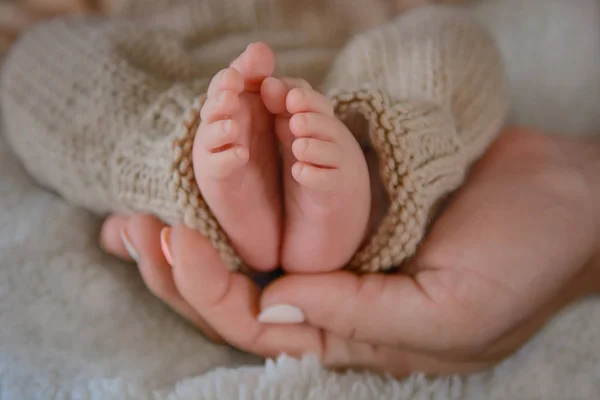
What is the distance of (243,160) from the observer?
41 centimetres

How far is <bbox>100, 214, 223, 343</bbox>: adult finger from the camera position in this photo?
0.52 m

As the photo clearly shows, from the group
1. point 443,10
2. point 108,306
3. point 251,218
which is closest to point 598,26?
point 443,10

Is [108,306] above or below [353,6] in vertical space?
below

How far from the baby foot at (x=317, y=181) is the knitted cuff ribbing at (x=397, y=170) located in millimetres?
21

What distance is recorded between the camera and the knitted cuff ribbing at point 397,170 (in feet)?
1.62

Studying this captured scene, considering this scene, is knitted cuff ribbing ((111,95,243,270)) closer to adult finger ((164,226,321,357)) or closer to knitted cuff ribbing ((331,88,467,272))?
adult finger ((164,226,321,357))

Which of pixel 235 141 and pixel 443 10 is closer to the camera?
pixel 235 141

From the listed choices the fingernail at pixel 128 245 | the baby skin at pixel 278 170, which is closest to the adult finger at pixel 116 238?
the fingernail at pixel 128 245

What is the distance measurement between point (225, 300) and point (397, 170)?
19 centimetres

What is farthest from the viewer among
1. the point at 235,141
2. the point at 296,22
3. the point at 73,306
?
the point at 296,22

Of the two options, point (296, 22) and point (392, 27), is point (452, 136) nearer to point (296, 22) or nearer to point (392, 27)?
point (392, 27)

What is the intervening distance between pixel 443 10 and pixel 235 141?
0.41 metres

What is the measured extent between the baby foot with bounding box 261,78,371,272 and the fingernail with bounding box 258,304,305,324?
0.04m

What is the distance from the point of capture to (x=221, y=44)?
2.40ft
